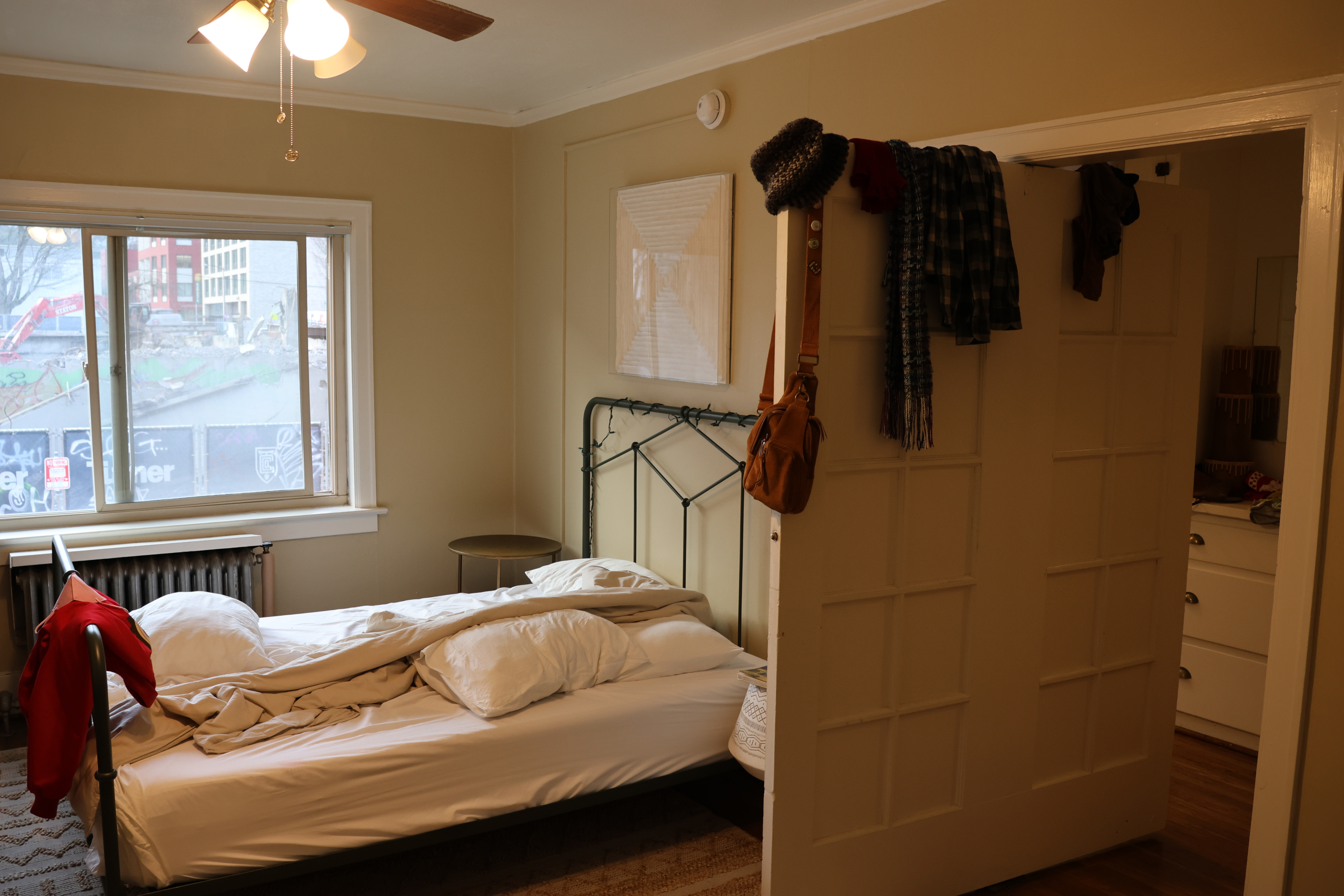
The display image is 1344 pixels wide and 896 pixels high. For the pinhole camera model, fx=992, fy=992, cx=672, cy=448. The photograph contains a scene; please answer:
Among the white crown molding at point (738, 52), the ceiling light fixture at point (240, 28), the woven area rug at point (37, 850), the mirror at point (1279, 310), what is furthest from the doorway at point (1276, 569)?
the mirror at point (1279, 310)

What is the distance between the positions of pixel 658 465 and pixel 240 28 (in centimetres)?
225

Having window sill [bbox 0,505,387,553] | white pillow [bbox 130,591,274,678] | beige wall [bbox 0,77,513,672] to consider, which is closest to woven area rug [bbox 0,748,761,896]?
white pillow [bbox 130,591,274,678]

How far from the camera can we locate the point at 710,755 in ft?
9.57

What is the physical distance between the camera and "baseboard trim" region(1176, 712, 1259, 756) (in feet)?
11.9

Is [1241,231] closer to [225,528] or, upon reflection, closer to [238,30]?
[238,30]

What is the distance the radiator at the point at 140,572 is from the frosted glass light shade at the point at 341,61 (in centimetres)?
224

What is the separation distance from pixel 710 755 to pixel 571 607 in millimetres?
640

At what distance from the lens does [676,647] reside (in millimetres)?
3086

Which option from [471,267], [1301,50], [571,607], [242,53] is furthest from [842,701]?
[471,267]

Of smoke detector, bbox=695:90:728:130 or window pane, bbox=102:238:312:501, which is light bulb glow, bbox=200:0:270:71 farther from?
window pane, bbox=102:238:312:501

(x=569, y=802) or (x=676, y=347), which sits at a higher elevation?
(x=676, y=347)

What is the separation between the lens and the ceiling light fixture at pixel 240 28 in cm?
211

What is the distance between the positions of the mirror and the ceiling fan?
332 centimetres

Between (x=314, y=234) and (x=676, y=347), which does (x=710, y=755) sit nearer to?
(x=676, y=347)
